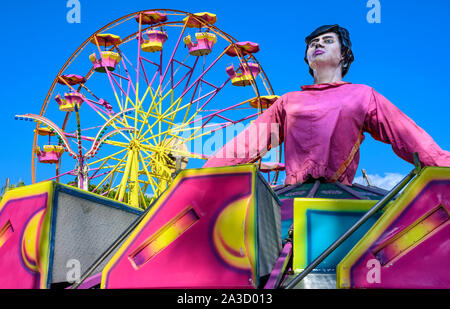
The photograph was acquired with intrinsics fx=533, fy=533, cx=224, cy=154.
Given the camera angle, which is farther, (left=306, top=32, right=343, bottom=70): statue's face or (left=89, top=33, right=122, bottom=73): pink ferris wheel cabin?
(left=89, top=33, right=122, bottom=73): pink ferris wheel cabin

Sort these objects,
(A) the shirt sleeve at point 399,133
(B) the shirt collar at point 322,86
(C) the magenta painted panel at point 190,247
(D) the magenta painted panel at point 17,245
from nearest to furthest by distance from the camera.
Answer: (C) the magenta painted panel at point 190,247, (D) the magenta painted panel at point 17,245, (A) the shirt sleeve at point 399,133, (B) the shirt collar at point 322,86

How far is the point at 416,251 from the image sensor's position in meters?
2.64

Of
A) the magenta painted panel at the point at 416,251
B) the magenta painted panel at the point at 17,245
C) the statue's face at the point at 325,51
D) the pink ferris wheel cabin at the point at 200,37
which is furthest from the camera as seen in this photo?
the pink ferris wheel cabin at the point at 200,37

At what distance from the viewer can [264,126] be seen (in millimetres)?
4965

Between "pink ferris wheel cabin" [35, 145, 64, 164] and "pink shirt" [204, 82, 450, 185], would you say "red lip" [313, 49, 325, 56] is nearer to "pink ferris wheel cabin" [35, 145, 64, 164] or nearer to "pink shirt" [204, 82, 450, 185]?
"pink shirt" [204, 82, 450, 185]

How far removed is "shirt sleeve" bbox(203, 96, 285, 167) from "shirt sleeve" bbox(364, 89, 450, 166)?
0.81 meters

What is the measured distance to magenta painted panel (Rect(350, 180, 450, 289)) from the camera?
259 cm

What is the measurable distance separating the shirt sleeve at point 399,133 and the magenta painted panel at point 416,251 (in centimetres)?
157

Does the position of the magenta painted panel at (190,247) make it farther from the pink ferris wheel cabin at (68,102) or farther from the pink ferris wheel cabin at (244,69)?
the pink ferris wheel cabin at (244,69)

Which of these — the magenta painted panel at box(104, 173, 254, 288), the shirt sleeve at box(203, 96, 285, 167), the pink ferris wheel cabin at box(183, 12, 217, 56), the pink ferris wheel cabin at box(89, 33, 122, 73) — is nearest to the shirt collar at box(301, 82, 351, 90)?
the shirt sleeve at box(203, 96, 285, 167)

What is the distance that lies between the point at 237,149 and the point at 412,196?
7.22 ft

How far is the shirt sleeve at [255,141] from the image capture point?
4.66m

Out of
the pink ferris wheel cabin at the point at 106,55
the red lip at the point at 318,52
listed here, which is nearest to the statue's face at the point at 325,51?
the red lip at the point at 318,52
